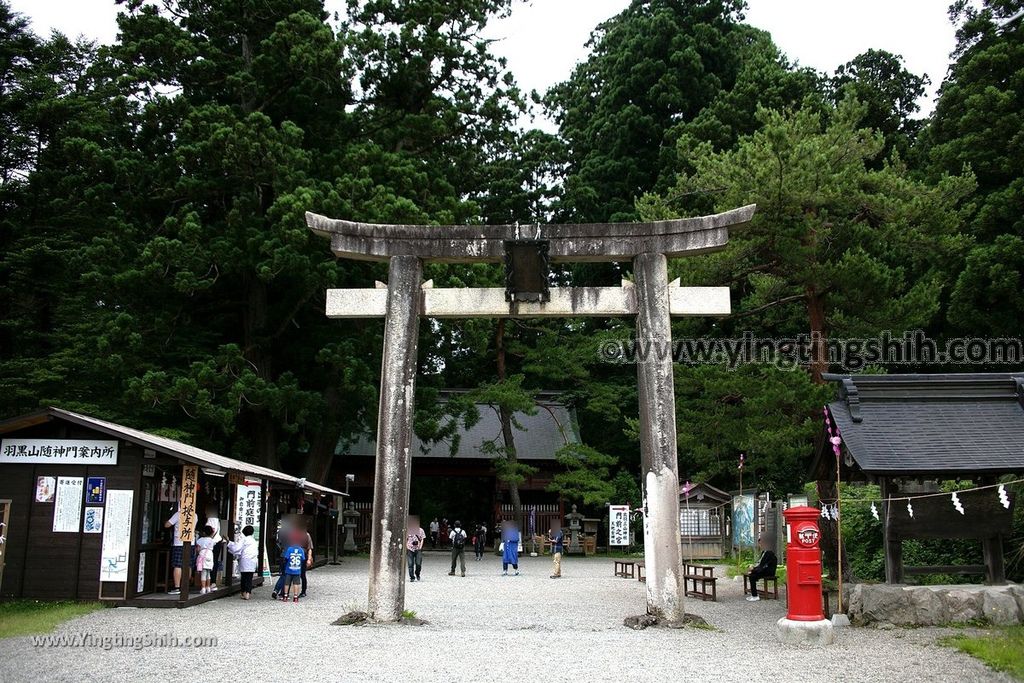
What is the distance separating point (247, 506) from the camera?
17.2 metres

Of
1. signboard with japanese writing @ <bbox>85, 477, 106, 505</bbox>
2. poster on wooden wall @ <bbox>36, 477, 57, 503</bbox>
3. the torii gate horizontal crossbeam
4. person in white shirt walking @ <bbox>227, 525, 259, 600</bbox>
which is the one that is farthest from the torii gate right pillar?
poster on wooden wall @ <bbox>36, 477, 57, 503</bbox>

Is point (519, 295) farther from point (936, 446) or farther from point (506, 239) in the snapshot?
point (936, 446)

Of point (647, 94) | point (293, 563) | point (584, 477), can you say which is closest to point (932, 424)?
point (293, 563)

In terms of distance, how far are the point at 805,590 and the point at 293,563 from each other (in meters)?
8.26

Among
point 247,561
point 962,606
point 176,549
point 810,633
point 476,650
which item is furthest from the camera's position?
point 247,561

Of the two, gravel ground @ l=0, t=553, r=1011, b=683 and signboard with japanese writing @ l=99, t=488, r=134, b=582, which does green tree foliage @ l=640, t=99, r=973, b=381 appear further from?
signboard with japanese writing @ l=99, t=488, r=134, b=582

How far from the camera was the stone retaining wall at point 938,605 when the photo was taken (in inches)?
419

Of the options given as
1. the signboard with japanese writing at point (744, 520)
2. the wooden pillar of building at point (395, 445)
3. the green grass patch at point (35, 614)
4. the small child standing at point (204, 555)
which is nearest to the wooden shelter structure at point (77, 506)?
the green grass patch at point (35, 614)

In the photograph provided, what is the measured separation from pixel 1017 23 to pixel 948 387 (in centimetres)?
1659

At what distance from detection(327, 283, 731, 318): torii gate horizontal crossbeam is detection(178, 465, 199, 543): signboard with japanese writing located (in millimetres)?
3551

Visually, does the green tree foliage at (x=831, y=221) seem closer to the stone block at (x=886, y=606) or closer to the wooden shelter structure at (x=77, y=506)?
the stone block at (x=886, y=606)

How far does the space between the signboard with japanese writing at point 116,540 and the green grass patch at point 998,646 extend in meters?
10.8

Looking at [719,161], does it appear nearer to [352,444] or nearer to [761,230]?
[761,230]

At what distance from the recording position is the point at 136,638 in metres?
9.44
